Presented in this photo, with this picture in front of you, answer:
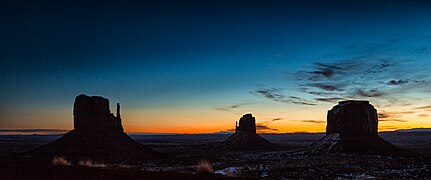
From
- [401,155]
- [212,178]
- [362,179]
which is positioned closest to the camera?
[212,178]

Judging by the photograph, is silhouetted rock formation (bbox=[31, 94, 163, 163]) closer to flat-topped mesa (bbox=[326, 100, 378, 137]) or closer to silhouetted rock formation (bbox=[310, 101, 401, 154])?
silhouetted rock formation (bbox=[310, 101, 401, 154])

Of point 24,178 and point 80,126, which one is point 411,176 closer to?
point 24,178

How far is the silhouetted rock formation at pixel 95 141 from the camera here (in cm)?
6412

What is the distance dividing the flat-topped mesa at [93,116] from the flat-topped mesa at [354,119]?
53286mm

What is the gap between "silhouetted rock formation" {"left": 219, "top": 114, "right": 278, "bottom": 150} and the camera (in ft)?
418

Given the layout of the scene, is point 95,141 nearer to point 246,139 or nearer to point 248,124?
point 246,139

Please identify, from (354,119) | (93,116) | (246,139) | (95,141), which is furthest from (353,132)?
(93,116)

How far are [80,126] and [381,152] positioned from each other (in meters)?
62.8

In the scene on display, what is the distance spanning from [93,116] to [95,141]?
25.5ft

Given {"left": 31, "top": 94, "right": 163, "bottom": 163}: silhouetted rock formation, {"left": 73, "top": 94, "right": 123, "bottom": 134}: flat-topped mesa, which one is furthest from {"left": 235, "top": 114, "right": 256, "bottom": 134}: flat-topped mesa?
{"left": 73, "top": 94, "right": 123, "bottom": 134}: flat-topped mesa

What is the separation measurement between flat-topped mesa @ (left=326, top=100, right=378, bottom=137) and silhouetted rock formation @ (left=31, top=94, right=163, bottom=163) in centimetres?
4458

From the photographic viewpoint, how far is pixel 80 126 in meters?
73.9

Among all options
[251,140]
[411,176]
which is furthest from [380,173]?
[251,140]

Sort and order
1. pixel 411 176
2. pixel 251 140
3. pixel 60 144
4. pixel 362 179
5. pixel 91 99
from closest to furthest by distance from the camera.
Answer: pixel 362 179 < pixel 411 176 < pixel 60 144 < pixel 91 99 < pixel 251 140
